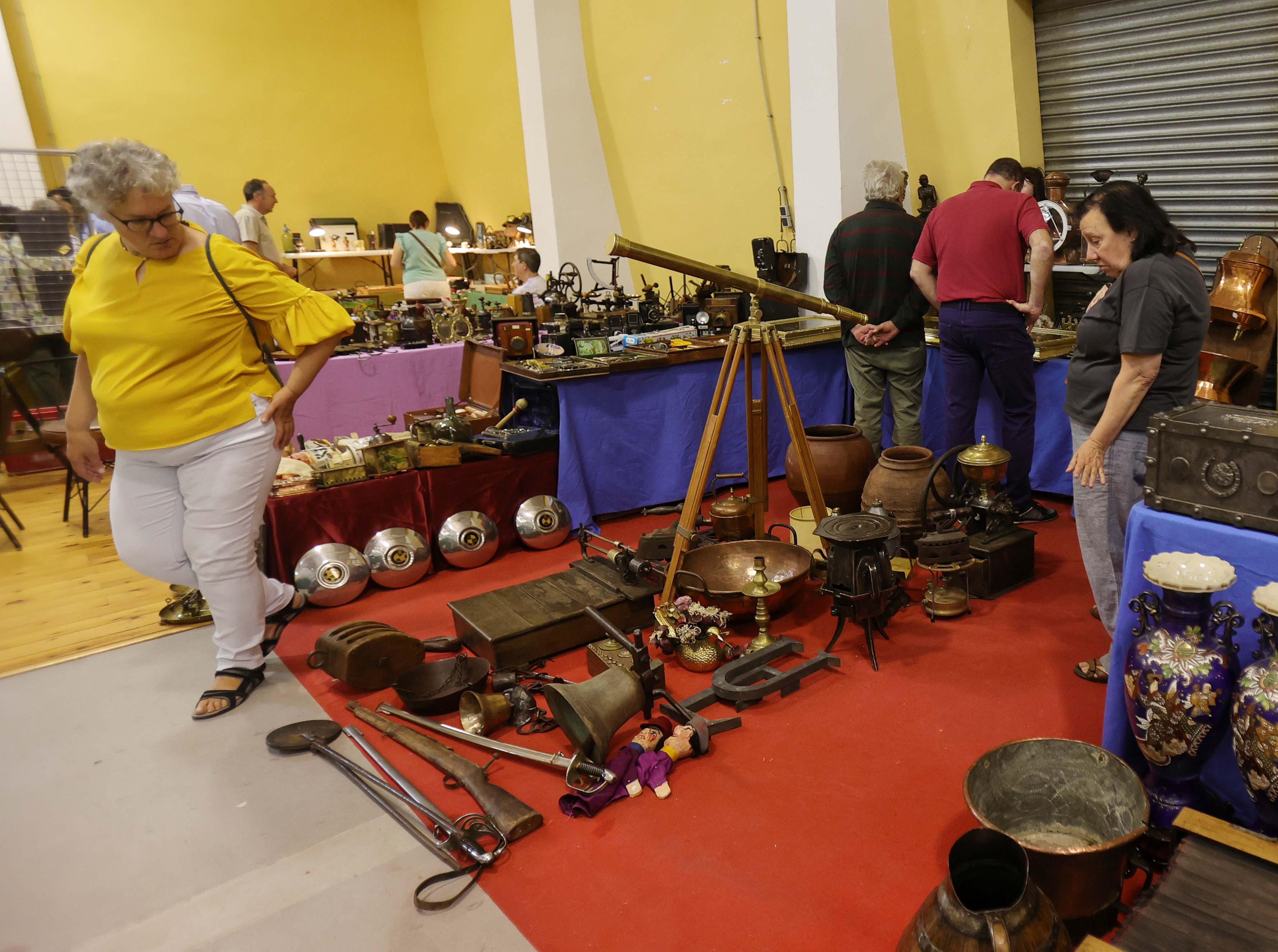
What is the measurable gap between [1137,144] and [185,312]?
16.7 ft

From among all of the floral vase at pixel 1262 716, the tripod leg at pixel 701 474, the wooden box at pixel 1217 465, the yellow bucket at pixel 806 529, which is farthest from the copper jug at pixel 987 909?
the yellow bucket at pixel 806 529

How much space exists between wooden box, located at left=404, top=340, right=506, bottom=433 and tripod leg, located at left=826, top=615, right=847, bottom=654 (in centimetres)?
249

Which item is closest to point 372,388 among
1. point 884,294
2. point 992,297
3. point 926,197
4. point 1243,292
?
point 884,294

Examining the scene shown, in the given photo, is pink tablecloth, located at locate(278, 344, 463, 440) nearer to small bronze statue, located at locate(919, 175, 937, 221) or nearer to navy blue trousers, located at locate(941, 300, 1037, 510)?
small bronze statue, located at locate(919, 175, 937, 221)

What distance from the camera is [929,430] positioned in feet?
17.4

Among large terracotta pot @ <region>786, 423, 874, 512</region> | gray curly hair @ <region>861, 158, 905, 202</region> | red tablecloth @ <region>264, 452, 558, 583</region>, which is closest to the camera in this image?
red tablecloth @ <region>264, 452, 558, 583</region>

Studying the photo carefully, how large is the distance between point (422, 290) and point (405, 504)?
13.0ft

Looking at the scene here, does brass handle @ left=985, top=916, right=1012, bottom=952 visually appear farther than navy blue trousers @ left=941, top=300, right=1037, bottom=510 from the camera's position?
No

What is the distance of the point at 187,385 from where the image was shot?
9.80 feet

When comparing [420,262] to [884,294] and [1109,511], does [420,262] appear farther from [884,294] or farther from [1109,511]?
[1109,511]

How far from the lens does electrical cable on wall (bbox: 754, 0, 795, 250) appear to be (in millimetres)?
6375

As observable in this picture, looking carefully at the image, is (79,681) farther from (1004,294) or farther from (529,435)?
(1004,294)

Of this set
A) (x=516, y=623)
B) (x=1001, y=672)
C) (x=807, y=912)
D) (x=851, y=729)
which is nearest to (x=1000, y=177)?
(x=1001, y=672)

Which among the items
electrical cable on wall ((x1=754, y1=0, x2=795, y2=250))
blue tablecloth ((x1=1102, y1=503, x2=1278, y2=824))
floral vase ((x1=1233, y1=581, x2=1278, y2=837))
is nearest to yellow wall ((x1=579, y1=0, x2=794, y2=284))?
electrical cable on wall ((x1=754, y1=0, x2=795, y2=250))
